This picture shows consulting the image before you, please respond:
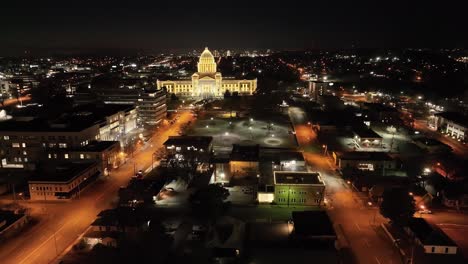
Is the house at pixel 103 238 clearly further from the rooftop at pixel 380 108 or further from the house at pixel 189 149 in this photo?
the rooftop at pixel 380 108

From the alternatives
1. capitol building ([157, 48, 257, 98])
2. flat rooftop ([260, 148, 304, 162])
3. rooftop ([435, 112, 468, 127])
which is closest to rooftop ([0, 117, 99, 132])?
flat rooftop ([260, 148, 304, 162])

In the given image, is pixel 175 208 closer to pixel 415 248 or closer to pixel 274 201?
pixel 274 201

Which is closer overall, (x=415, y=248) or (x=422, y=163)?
(x=415, y=248)

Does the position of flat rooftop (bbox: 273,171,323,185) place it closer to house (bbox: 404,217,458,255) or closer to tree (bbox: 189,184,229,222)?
tree (bbox: 189,184,229,222)

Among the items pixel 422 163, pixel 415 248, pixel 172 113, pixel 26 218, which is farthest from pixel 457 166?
pixel 172 113

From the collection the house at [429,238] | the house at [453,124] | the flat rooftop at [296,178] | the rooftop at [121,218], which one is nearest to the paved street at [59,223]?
the rooftop at [121,218]

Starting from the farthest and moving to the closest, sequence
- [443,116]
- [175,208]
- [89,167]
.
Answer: [443,116] < [89,167] < [175,208]

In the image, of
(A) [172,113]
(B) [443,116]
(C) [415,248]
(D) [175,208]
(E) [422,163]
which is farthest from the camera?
(A) [172,113]
